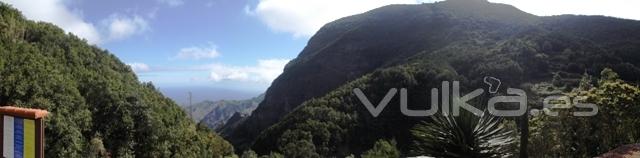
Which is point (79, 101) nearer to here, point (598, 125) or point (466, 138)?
point (598, 125)

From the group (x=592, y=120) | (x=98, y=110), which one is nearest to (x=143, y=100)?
(x=98, y=110)

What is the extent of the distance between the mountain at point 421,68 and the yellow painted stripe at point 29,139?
1630 inches

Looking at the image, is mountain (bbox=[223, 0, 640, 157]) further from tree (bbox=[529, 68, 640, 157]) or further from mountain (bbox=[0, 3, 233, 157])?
tree (bbox=[529, 68, 640, 157])

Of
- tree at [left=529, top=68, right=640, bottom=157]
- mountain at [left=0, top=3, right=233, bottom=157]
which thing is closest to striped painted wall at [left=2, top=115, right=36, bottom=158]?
tree at [left=529, top=68, right=640, bottom=157]

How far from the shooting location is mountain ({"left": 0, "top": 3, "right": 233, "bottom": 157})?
113 feet

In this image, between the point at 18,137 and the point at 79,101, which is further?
the point at 79,101

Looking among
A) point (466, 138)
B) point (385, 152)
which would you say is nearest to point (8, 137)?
point (466, 138)

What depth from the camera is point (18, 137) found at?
16.6ft

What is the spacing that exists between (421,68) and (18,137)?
267 feet

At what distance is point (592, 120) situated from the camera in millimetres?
18531

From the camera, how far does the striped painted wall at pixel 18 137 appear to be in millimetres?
4938

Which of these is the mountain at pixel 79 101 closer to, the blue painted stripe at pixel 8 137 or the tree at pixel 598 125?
the tree at pixel 598 125

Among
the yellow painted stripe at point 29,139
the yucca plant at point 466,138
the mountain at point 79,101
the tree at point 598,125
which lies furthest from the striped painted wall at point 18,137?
the mountain at point 79,101

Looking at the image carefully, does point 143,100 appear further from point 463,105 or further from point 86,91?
point 463,105
